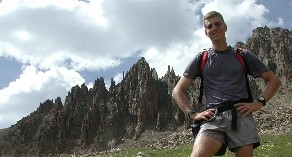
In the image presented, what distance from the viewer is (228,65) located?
8.21m

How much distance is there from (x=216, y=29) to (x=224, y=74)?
0.86 meters

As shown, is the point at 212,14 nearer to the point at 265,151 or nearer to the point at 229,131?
the point at 229,131

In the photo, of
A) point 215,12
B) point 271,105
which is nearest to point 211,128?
point 215,12

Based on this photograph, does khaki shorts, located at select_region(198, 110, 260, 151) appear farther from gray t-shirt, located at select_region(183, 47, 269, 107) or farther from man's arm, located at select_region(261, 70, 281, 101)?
man's arm, located at select_region(261, 70, 281, 101)

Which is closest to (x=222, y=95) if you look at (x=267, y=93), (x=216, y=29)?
(x=267, y=93)

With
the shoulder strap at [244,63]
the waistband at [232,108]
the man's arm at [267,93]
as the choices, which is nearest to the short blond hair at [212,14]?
the shoulder strap at [244,63]

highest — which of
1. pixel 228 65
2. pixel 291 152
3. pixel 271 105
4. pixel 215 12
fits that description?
pixel 271 105

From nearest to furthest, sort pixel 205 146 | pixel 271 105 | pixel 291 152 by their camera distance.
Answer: pixel 205 146, pixel 291 152, pixel 271 105

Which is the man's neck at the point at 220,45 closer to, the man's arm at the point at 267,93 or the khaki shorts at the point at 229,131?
the man's arm at the point at 267,93

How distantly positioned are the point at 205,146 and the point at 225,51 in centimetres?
194

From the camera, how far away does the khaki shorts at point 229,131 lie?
7.73m

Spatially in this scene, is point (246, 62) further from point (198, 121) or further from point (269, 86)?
point (198, 121)

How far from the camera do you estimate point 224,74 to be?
8.21m

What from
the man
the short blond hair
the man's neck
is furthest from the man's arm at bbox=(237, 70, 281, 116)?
the short blond hair
